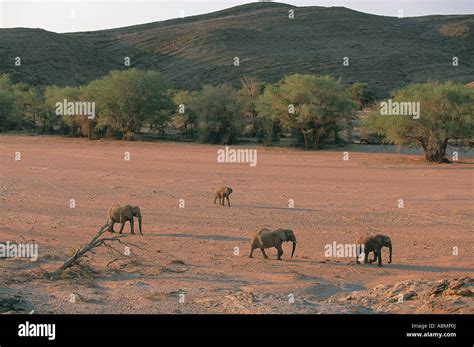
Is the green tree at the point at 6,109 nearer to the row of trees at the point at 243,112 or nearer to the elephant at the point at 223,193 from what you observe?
the row of trees at the point at 243,112

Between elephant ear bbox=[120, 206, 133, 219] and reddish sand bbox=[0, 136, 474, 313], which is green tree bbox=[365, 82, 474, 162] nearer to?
reddish sand bbox=[0, 136, 474, 313]

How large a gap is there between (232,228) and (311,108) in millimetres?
27054

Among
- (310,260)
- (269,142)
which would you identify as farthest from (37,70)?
(310,260)

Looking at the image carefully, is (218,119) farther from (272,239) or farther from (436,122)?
(272,239)

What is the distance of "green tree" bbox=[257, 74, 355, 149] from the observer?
4259 cm

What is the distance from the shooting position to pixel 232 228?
16062 mm

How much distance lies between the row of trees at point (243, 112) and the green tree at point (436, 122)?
0.05 meters

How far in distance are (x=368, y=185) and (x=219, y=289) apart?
51.1 feet

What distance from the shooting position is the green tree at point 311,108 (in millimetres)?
42594

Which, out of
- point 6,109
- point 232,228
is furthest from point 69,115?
point 232,228

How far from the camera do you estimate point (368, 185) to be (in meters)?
25.0

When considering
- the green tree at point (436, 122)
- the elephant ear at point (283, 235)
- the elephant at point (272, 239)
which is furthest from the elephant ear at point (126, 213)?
the green tree at point (436, 122)
